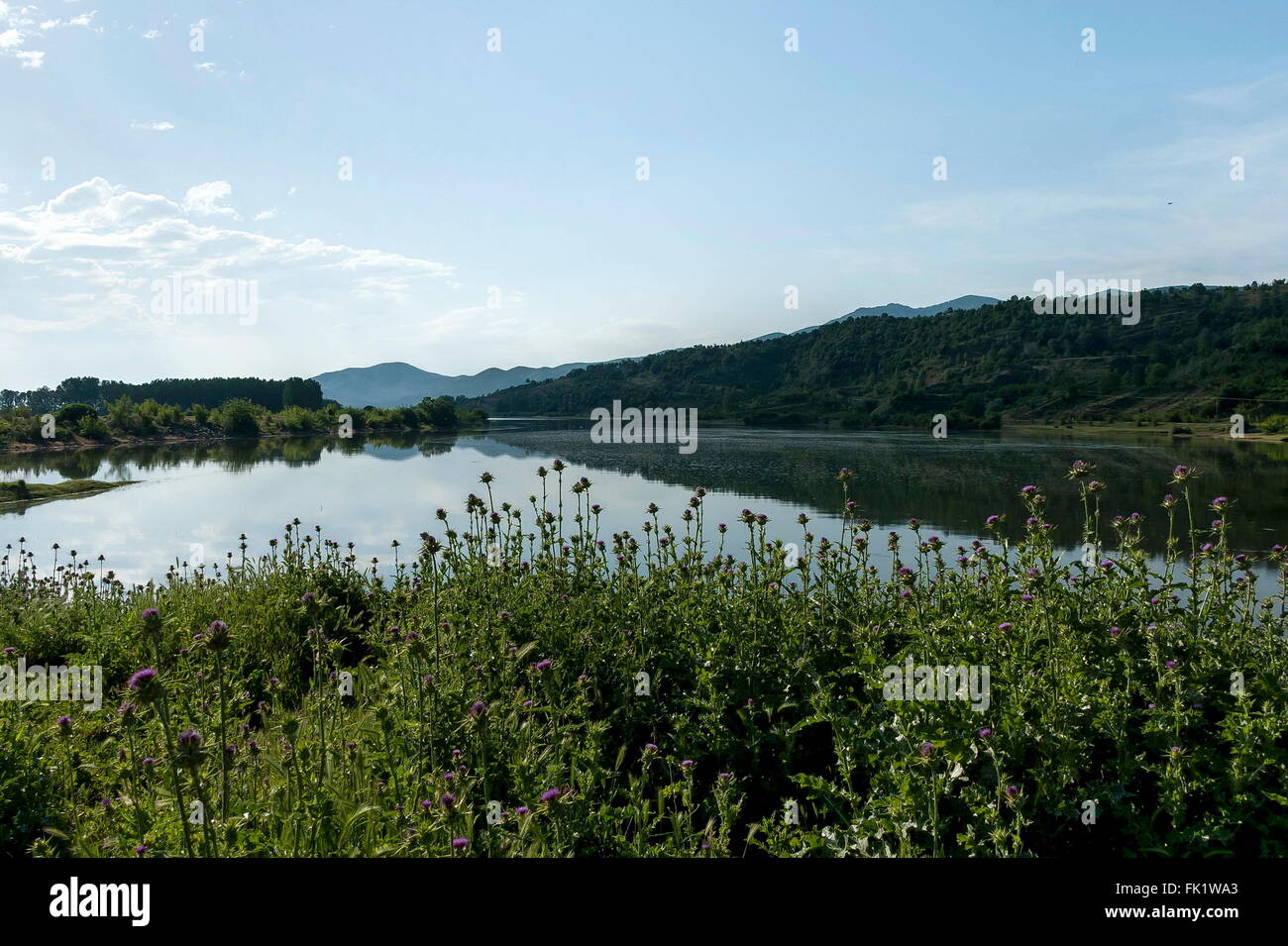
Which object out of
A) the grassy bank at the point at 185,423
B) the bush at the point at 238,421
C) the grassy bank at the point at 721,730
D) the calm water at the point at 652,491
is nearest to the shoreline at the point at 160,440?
the grassy bank at the point at 185,423

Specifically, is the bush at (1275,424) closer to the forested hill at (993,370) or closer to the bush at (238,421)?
the forested hill at (993,370)

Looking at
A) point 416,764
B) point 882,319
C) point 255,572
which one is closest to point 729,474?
point 255,572

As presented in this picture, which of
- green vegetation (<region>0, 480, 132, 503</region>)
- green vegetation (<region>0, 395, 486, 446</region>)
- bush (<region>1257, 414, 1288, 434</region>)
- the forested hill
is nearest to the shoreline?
green vegetation (<region>0, 395, 486, 446</region>)

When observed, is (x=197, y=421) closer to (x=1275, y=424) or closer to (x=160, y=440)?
(x=160, y=440)

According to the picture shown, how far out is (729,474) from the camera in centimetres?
2536

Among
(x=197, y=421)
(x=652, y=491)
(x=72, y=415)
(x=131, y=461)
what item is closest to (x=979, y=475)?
(x=652, y=491)

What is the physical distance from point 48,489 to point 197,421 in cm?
5488

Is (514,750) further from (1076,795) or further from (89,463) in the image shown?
(89,463)

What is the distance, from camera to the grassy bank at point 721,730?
9.18ft

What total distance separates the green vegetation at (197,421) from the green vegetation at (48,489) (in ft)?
82.0

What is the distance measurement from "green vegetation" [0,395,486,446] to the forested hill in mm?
19700

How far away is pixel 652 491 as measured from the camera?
19.8 m

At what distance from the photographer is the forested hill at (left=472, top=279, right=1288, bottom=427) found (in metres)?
52.9

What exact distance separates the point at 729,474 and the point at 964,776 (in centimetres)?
2248
